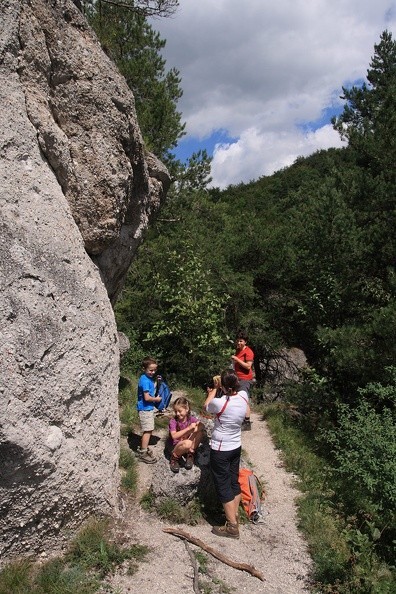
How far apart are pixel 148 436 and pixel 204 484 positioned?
4.12 ft

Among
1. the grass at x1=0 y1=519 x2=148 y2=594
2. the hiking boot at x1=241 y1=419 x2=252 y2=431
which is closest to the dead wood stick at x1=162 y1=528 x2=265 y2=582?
the grass at x1=0 y1=519 x2=148 y2=594

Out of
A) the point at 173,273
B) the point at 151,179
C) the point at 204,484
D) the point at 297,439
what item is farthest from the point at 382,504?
the point at 173,273

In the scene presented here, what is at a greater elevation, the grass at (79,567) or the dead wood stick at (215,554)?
the grass at (79,567)

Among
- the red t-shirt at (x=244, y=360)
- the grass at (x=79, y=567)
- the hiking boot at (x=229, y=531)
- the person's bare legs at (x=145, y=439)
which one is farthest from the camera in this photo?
the red t-shirt at (x=244, y=360)

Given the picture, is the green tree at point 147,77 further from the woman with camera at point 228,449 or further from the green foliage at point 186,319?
the woman with camera at point 228,449

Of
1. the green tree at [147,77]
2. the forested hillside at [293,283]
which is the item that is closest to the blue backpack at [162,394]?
the forested hillside at [293,283]

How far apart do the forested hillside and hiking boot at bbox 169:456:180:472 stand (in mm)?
2301

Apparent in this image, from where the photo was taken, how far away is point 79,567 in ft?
13.6

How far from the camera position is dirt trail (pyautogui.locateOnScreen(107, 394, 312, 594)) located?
4215 mm

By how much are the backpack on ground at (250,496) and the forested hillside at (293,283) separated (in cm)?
130

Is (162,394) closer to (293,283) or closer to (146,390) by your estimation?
(146,390)

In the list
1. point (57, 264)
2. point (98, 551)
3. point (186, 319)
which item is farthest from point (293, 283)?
point (98, 551)

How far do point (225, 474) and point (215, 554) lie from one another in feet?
2.52

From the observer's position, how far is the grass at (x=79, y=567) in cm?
385
